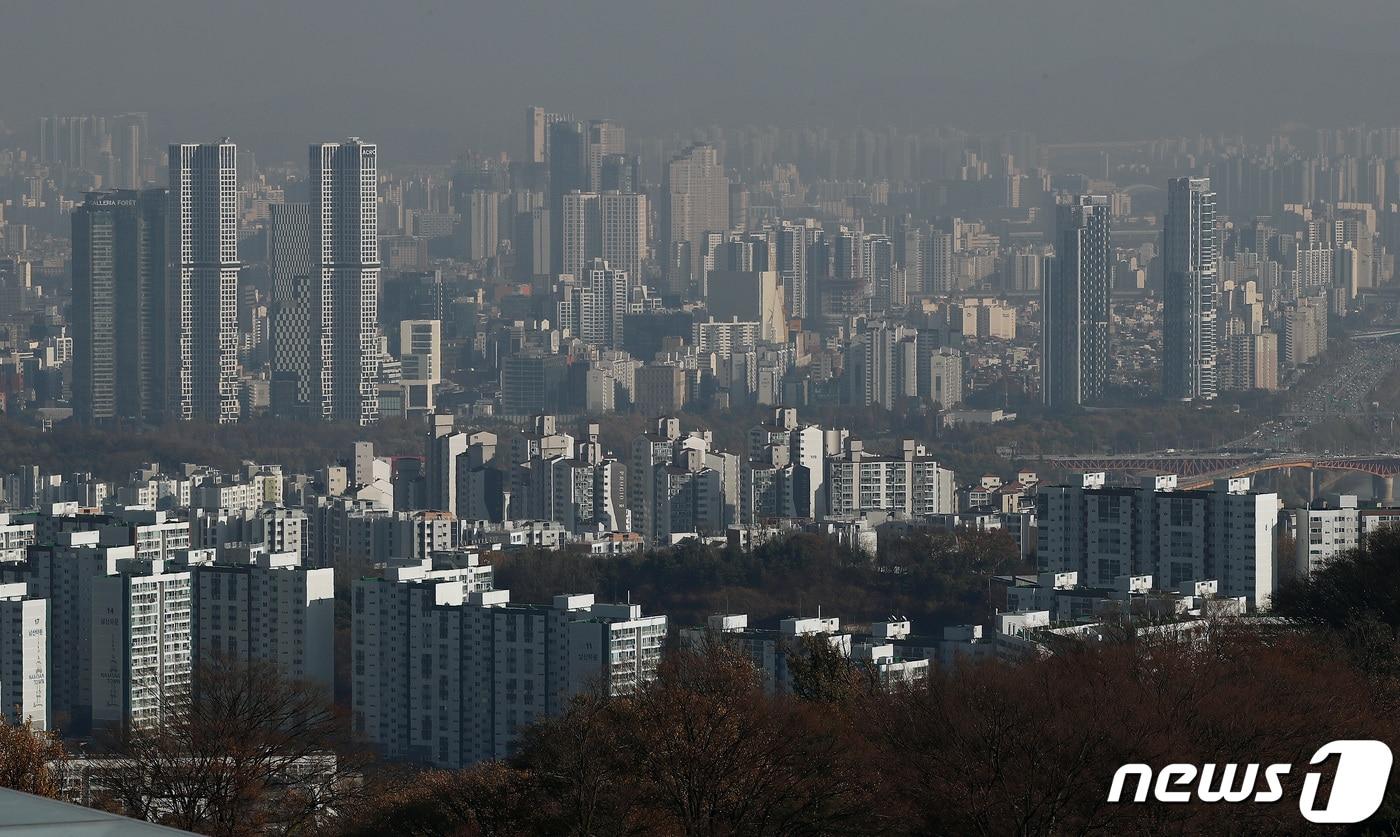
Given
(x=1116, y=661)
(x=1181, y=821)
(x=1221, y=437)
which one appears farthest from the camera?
(x=1221, y=437)

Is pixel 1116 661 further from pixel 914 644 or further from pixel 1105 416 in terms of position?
pixel 1105 416

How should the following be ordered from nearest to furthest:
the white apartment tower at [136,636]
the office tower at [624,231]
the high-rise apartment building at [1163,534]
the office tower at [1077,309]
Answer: the white apartment tower at [136,636]
the high-rise apartment building at [1163,534]
the office tower at [1077,309]
the office tower at [624,231]

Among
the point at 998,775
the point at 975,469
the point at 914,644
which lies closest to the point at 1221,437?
the point at 975,469

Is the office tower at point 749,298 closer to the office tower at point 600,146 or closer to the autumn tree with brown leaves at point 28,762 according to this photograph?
the office tower at point 600,146

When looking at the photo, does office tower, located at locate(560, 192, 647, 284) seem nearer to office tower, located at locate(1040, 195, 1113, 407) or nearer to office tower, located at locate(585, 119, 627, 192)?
office tower, located at locate(585, 119, 627, 192)

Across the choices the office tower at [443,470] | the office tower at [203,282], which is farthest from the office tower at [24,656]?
the office tower at [203,282]

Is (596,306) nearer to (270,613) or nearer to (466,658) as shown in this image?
(270,613)
